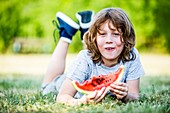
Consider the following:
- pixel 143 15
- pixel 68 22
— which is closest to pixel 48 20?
pixel 143 15

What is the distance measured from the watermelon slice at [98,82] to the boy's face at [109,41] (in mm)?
175

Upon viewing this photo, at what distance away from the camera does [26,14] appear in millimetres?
16312

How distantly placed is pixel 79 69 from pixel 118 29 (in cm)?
42

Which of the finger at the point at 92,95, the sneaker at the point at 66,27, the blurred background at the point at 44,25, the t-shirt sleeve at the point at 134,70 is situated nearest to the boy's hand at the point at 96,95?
the finger at the point at 92,95

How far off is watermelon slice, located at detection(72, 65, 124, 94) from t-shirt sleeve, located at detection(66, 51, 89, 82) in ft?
0.66

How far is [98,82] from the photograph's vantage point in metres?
3.15

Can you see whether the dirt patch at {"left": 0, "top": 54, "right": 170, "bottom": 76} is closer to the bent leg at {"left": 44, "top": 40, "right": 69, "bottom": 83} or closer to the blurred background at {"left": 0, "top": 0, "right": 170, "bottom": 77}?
the blurred background at {"left": 0, "top": 0, "right": 170, "bottom": 77}

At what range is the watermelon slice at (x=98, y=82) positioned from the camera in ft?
10.0

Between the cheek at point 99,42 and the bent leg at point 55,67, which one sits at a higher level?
the cheek at point 99,42

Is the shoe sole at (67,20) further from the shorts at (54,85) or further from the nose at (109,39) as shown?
the nose at (109,39)

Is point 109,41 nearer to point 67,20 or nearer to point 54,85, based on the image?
point 54,85

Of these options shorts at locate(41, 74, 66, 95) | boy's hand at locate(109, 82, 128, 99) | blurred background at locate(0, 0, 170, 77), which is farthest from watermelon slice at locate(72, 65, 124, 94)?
blurred background at locate(0, 0, 170, 77)

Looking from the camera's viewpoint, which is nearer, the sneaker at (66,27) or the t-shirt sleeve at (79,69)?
the t-shirt sleeve at (79,69)

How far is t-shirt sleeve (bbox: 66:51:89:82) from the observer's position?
10.9ft
